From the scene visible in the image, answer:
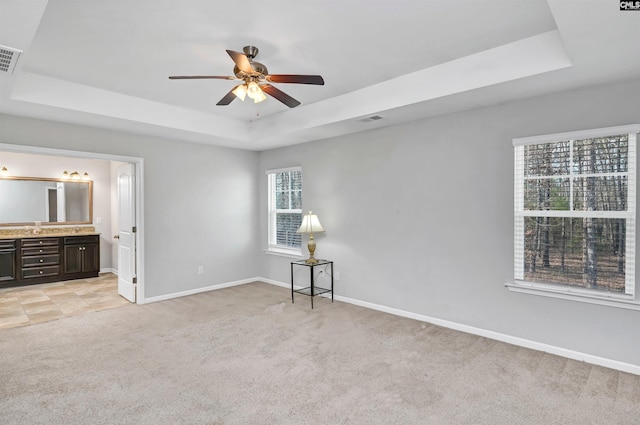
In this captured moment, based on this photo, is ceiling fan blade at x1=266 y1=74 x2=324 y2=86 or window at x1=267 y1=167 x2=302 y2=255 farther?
window at x1=267 y1=167 x2=302 y2=255

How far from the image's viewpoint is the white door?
16.2 ft

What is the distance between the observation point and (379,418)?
223 cm

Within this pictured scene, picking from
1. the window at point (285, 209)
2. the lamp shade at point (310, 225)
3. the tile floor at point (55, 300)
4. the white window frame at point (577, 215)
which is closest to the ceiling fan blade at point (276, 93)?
the lamp shade at point (310, 225)

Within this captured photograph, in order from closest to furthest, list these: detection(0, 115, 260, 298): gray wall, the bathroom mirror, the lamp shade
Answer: detection(0, 115, 260, 298): gray wall, the lamp shade, the bathroom mirror

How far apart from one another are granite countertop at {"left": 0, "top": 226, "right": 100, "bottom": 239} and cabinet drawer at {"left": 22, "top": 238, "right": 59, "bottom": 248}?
0.07 metres

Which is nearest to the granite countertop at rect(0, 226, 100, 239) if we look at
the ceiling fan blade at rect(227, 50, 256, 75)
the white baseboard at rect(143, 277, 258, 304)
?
the white baseboard at rect(143, 277, 258, 304)

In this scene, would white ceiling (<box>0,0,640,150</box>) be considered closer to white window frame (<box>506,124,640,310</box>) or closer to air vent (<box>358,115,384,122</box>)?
air vent (<box>358,115,384,122</box>)

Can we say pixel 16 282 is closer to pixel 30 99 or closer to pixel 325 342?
pixel 30 99

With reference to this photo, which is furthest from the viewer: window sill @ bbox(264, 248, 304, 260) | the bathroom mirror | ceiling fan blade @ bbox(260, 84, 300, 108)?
the bathroom mirror

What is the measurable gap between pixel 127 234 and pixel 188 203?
0.97 m

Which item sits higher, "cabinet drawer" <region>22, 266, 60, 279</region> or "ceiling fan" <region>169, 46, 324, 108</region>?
Result: "ceiling fan" <region>169, 46, 324, 108</region>

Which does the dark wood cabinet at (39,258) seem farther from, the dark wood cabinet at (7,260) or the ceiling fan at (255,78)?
the ceiling fan at (255,78)

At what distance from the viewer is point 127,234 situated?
5.12 metres

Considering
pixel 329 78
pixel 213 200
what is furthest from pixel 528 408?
pixel 213 200
